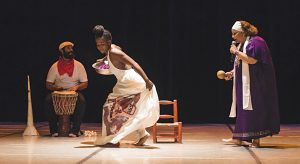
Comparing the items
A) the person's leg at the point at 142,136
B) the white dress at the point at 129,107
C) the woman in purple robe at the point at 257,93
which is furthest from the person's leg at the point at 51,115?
the woman in purple robe at the point at 257,93

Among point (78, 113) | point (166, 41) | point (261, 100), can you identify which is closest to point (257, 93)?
point (261, 100)

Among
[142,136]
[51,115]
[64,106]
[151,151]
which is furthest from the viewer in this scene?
[51,115]

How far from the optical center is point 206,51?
33.8 ft

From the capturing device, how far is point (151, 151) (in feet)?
21.5

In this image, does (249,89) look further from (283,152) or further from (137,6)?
(137,6)

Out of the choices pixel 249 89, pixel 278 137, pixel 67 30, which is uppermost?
pixel 67 30

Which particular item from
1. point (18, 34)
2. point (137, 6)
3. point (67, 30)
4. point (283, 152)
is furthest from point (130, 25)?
point (283, 152)

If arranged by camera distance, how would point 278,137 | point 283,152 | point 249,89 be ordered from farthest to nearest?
point 278,137, point 249,89, point 283,152

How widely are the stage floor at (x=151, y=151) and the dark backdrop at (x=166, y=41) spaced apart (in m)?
1.90

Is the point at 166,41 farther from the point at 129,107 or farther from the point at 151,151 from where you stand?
the point at 151,151

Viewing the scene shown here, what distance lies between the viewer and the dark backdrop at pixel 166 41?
33.1ft

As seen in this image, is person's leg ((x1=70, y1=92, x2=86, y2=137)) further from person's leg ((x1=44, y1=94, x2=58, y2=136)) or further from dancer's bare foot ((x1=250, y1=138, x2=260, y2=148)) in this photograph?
dancer's bare foot ((x1=250, y1=138, x2=260, y2=148))

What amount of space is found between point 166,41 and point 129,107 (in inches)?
136

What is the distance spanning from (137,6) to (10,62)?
2193 mm
